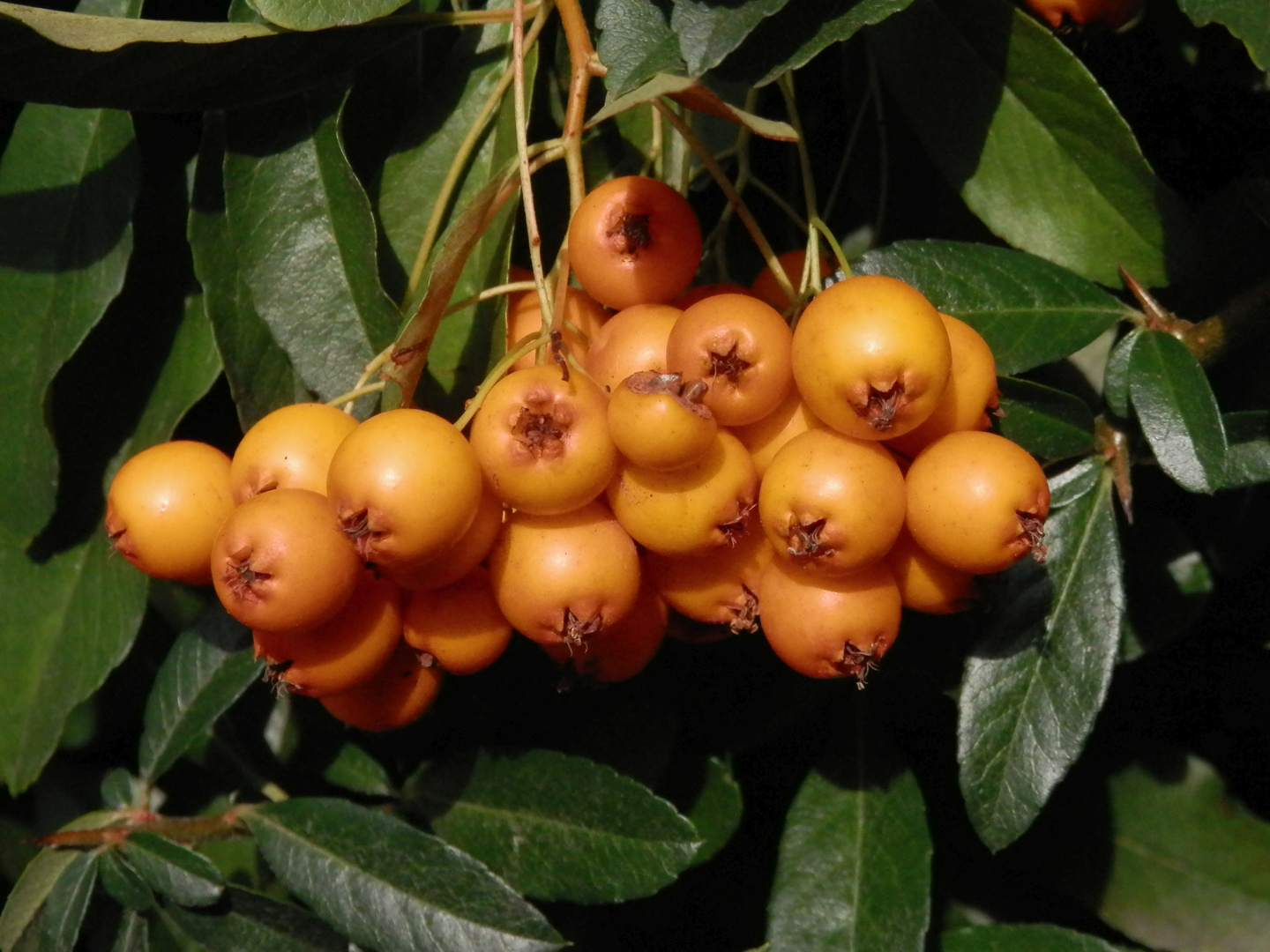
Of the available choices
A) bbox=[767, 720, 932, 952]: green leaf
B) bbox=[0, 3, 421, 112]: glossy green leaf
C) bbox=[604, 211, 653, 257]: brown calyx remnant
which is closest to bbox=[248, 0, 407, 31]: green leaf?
bbox=[0, 3, 421, 112]: glossy green leaf

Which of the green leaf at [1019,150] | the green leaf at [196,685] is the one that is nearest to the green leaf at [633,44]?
the green leaf at [1019,150]

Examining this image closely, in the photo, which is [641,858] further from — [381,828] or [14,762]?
[14,762]

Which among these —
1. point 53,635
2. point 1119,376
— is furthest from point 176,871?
point 1119,376

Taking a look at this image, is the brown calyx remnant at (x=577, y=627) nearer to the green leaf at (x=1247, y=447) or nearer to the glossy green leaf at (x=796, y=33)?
the glossy green leaf at (x=796, y=33)

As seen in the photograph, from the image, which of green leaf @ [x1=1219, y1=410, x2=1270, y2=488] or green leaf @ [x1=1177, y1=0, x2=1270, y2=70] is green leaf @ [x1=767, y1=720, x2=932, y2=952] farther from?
green leaf @ [x1=1177, y1=0, x2=1270, y2=70]

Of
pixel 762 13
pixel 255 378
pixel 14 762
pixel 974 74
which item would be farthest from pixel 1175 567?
pixel 14 762

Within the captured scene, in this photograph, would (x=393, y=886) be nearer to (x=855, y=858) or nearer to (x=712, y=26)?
(x=855, y=858)
